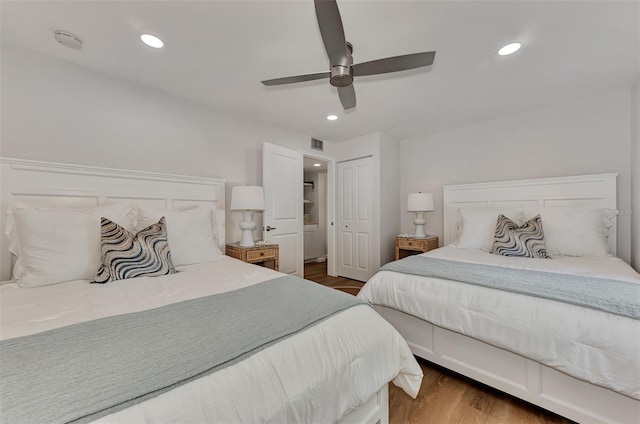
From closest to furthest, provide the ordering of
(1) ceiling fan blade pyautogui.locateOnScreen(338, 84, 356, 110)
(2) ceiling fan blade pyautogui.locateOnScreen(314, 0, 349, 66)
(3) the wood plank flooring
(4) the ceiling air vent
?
(2) ceiling fan blade pyautogui.locateOnScreen(314, 0, 349, 66) < (3) the wood plank flooring < (1) ceiling fan blade pyautogui.locateOnScreen(338, 84, 356, 110) < (4) the ceiling air vent

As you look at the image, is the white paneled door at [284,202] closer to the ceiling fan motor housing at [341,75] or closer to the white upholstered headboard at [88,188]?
the white upholstered headboard at [88,188]

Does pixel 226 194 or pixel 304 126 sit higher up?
pixel 304 126

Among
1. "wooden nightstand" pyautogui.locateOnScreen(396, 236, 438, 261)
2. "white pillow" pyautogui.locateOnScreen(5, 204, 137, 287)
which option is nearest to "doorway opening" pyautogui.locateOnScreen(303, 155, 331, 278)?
"wooden nightstand" pyautogui.locateOnScreen(396, 236, 438, 261)

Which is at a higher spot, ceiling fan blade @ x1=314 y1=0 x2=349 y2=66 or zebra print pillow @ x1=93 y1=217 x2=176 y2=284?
ceiling fan blade @ x1=314 y1=0 x2=349 y2=66

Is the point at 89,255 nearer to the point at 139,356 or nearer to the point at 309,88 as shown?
the point at 139,356

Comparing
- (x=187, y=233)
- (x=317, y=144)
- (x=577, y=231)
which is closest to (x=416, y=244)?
(x=577, y=231)

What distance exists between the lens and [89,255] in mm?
1641

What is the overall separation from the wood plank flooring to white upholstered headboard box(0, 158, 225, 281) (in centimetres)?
234

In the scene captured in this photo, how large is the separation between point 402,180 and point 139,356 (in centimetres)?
423

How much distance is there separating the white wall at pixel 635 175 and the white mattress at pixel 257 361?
2.77 meters

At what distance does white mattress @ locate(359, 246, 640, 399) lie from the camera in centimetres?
118

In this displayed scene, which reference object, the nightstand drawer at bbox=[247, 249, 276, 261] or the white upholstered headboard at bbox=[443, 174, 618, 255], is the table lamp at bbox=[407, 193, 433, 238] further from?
the nightstand drawer at bbox=[247, 249, 276, 261]

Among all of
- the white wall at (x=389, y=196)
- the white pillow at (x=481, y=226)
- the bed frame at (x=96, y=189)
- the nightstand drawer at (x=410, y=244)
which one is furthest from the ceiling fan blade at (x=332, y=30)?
the nightstand drawer at (x=410, y=244)

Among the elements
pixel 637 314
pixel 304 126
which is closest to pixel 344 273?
pixel 304 126
